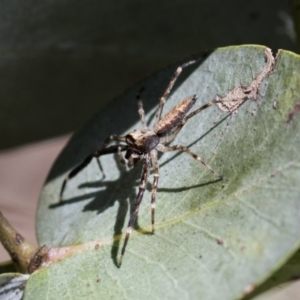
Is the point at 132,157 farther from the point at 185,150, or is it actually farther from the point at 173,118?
the point at 185,150

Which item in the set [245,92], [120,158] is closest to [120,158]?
[120,158]

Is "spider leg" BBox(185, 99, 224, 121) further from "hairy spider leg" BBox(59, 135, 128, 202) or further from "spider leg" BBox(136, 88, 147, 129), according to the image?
"hairy spider leg" BBox(59, 135, 128, 202)

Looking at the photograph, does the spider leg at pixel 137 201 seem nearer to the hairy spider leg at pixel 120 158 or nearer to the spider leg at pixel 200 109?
the hairy spider leg at pixel 120 158

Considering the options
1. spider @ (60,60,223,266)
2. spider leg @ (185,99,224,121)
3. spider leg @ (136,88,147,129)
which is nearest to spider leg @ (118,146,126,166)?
spider @ (60,60,223,266)

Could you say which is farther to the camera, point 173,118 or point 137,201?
point 173,118

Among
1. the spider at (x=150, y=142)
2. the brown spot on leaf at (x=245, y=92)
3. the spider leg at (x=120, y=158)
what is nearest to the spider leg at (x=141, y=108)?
the spider at (x=150, y=142)

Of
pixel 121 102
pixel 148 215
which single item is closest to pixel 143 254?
pixel 148 215
